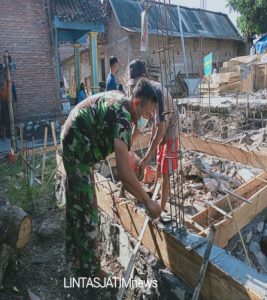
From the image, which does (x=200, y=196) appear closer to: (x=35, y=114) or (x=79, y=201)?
(x=79, y=201)

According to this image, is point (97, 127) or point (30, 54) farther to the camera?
point (30, 54)

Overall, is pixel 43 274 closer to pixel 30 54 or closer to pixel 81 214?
pixel 81 214

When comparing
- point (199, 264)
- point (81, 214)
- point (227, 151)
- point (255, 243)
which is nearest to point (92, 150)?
point (81, 214)

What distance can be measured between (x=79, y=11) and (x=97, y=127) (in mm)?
7992

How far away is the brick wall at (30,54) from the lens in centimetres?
795

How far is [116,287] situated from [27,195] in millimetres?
2023

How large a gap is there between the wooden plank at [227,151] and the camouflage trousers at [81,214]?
2656 millimetres

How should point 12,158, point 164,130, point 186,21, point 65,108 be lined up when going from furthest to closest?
point 186,21, point 65,108, point 12,158, point 164,130

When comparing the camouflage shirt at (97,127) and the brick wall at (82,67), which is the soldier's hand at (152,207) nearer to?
the camouflage shirt at (97,127)

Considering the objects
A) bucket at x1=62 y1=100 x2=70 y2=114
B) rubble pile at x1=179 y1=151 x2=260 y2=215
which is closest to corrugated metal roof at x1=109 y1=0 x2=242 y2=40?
bucket at x1=62 y1=100 x2=70 y2=114

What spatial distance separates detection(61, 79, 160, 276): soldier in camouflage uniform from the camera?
1994 millimetres

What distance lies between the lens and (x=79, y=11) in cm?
904

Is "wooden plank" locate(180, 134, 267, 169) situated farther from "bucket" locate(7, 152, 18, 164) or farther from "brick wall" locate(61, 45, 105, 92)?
"brick wall" locate(61, 45, 105, 92)

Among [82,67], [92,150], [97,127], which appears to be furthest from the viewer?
[82,67]
